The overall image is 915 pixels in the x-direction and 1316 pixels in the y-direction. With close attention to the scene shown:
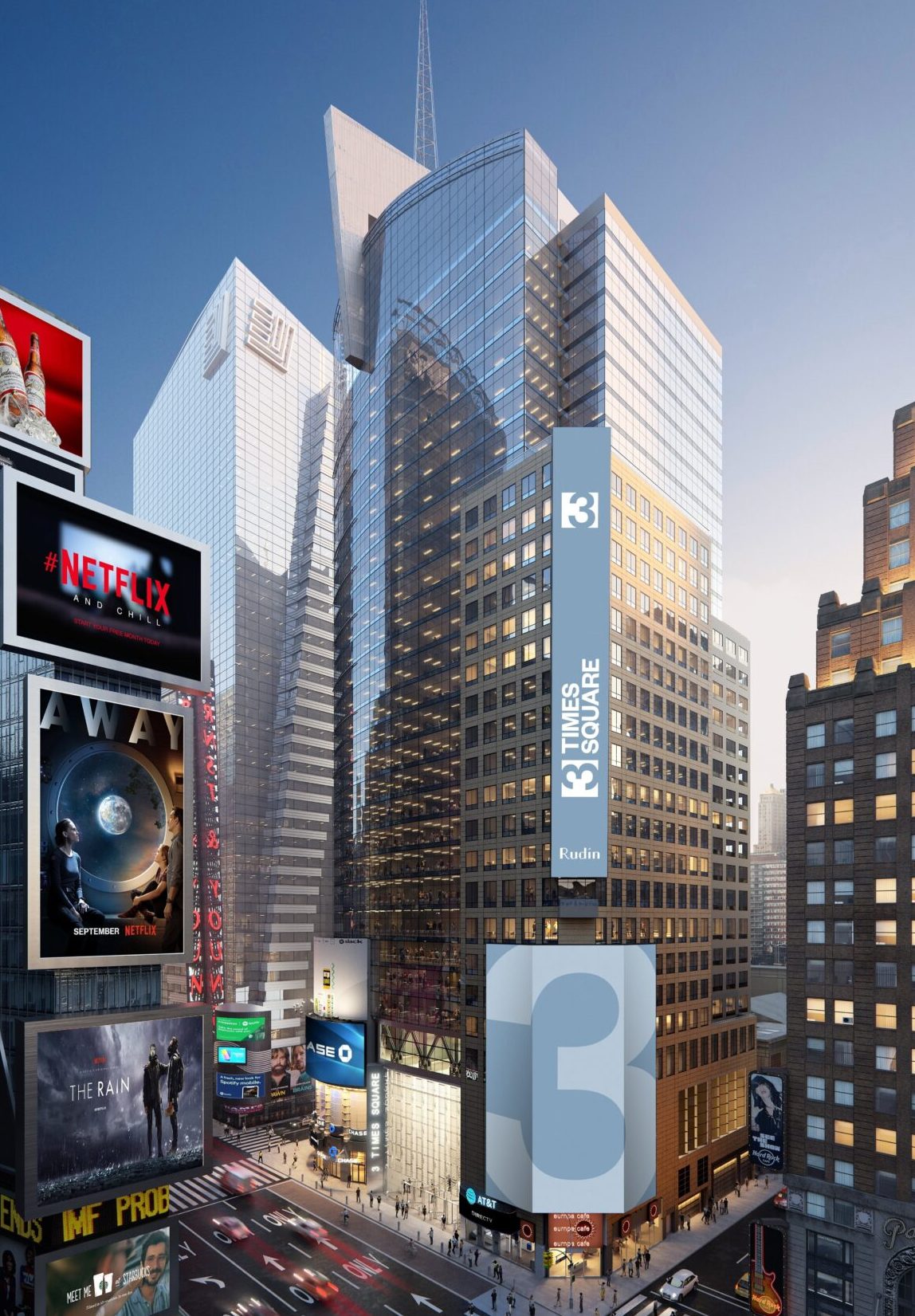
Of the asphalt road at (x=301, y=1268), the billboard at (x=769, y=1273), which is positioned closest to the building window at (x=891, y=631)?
the billboard at (x=769, y=1273)

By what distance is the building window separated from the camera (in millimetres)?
66562

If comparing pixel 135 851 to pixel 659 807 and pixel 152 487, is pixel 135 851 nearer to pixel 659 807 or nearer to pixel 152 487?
pixel 659 807

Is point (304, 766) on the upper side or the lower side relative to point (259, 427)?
lower

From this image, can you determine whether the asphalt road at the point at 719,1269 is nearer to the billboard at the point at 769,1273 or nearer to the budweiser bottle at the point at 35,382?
the billboard at the point at 769,1273

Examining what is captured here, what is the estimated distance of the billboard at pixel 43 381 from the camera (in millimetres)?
69500

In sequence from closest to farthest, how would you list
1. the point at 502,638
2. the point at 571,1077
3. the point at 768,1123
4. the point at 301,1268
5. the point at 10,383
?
1. the point at 768,1123
2. the point at 10,383
3. the point at 571,1077
4. the point at 301,1268
5. the point at 502,638

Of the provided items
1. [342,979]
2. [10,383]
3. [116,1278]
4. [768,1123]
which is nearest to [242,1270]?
[116,1278]

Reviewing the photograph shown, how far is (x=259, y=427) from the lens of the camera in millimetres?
163125

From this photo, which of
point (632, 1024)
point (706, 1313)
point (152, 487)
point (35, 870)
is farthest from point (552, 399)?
point (152, 487)

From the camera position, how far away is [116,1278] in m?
61.0

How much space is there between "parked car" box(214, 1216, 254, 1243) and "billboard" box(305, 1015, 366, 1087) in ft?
54.4

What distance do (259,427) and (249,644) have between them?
125ft

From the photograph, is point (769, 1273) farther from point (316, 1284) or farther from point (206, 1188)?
point (206, 1188)

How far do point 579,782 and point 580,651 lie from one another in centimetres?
1046
